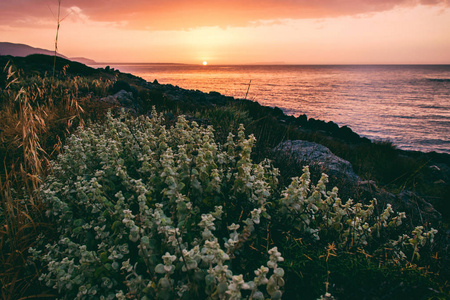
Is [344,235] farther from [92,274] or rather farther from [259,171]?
[92,274]

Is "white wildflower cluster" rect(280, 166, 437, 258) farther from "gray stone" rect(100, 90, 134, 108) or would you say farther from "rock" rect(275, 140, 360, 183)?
"gray stone" rect(100, 90, 134, 108)

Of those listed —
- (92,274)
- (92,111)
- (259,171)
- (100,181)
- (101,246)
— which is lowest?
(92,274)

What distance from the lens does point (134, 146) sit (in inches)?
135

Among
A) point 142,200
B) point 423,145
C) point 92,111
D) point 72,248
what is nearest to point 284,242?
point 142,200

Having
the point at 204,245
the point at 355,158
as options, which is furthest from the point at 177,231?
the point at 355,158

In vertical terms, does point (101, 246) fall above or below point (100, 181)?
below

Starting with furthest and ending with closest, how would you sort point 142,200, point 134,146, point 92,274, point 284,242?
point 134,146
point 284,242
point 142,200
point 92,274

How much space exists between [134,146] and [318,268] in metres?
2.72

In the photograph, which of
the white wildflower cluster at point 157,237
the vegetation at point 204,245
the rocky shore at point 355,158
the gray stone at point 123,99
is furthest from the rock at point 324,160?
the gray stone at point 123,99

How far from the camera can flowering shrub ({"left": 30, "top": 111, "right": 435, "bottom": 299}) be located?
1.56m

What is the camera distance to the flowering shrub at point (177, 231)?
1.56m

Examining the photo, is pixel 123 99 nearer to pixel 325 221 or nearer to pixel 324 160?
pixel 324 160

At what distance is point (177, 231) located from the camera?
169 centimetres

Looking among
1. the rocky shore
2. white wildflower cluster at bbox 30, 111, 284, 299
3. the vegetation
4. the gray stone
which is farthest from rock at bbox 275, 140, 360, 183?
the gray stone
